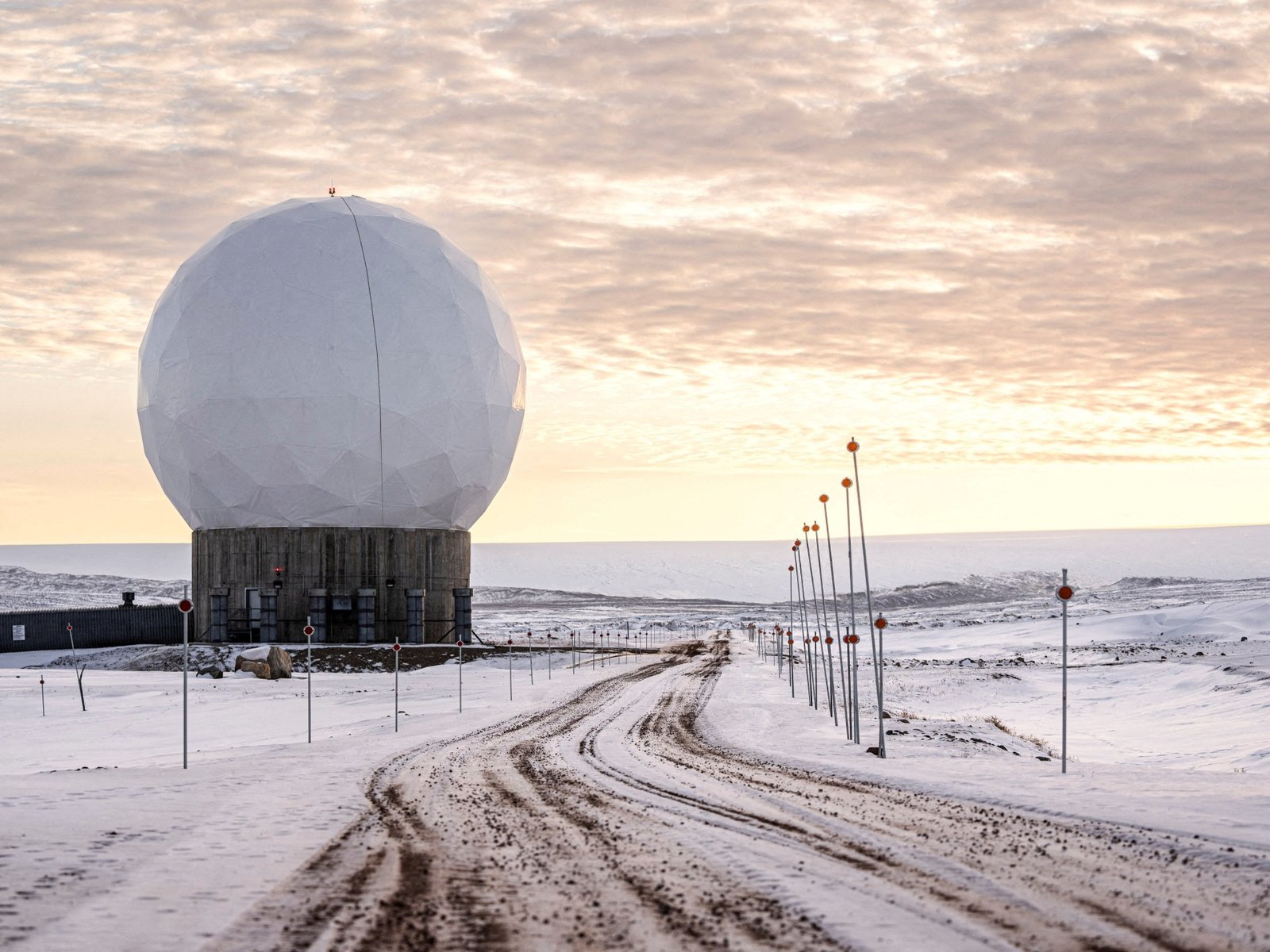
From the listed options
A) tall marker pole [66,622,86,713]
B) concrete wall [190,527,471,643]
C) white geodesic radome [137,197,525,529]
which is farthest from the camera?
concrete wall [190,527,471,643]

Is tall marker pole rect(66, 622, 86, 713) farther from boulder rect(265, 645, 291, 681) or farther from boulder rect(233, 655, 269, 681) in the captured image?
boulder rect(265, 645, 291, 681)

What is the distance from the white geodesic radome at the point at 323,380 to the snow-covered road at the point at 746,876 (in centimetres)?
3635

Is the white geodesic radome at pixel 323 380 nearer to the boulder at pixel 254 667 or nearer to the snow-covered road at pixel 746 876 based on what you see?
the boulder at pixel 254 667

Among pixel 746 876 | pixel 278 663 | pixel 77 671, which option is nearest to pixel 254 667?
pixel 278 663

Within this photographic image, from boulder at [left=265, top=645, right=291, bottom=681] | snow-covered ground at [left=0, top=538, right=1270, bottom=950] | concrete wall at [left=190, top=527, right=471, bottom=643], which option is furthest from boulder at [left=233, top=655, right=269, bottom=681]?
concrete wall at [left=190, top=527, right=471, bottom=643]

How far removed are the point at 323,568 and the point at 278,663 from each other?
7953 mm

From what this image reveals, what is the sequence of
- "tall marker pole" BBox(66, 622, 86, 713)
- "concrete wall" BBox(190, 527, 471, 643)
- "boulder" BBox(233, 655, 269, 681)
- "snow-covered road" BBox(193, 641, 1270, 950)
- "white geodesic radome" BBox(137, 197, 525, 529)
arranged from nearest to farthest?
1. "snow-covered road" BBox(193, 641, 1270, 950)
2. "tall marker pole" BBox(66, 622, 86, 713)
3. "boulder" BBox(233, 655, 269, 681)
4. "white geodesic radome" BBox(137, 197, 525, 529)
5. "concrete wall" BBox(190, 527, 471, 643)

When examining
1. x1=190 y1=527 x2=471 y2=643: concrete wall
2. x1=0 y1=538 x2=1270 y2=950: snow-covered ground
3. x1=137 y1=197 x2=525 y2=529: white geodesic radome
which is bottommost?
x1=0 y1=538 x2=1270 y2=950: snow-covered ground

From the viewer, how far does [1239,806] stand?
45.8 feet

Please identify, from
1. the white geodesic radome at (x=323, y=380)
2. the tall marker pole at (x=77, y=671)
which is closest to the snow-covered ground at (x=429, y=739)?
the tall marker pole at (x=77, y=671)

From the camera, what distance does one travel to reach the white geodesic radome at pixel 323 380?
2057 inches

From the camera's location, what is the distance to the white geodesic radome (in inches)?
2057

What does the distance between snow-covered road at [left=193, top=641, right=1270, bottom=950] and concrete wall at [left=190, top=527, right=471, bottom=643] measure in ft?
120

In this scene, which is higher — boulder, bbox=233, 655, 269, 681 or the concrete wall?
the concrete wall
